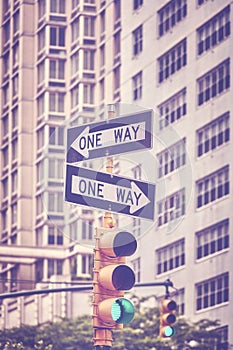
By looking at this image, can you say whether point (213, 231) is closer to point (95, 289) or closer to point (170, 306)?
point (170, 306)

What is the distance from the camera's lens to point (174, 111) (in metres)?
92.4

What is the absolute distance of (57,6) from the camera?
125312mm

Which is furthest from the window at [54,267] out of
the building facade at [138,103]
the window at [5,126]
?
the window at [5,126]

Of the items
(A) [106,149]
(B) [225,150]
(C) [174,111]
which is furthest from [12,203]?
(A) [106,149]

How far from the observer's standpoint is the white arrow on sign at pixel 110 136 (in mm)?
16625

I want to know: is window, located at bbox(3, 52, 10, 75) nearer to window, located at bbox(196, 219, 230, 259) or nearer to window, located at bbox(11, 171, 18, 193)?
window, located at bbox(11, 171, 18, 193)

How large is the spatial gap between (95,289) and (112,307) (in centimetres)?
35

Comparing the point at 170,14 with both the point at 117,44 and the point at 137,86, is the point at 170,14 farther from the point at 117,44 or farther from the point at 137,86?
the point at 117,44

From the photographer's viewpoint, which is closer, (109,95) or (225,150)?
(225,150)

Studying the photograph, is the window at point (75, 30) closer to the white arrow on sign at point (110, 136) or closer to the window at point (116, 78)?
the window at point (116, 78)

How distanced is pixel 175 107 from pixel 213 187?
350 inches

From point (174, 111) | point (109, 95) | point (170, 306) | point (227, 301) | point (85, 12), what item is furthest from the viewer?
point (85, 12)

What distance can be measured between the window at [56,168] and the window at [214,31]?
67325 millimetres

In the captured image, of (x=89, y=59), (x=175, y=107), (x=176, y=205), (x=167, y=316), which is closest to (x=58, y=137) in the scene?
(x=176, y=205)
